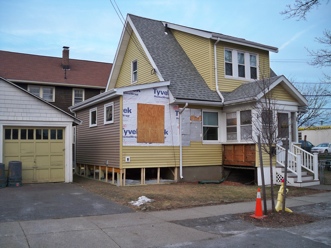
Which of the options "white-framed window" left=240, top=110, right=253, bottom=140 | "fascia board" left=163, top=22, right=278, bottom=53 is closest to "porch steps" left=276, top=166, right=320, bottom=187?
"white-framed window" left=240, top=110, right=253, bottom=140

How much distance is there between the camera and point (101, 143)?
16672 millimetres

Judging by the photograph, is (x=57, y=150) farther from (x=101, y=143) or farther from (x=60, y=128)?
(x=101, y=143)

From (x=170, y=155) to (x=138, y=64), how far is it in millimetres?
6368

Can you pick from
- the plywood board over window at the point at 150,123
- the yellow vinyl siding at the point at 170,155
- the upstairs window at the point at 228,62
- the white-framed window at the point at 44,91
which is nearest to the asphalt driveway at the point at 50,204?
the yellow vinyl siding at the point at 170,155

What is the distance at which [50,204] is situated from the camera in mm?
10367

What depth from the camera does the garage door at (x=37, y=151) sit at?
14.7 meters

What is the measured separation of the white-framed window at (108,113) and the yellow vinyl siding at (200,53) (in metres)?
5.22

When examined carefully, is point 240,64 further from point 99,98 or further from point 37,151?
point 37,151

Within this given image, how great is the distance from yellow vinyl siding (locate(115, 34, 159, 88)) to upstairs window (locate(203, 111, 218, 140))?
313 centimetres

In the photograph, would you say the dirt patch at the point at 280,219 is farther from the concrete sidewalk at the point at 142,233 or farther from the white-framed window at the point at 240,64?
the white-framed window at the point at 240,64

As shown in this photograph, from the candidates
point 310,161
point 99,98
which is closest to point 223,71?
point 310,161

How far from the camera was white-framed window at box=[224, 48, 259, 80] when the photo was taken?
18.1 meters

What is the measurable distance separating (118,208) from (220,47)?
11006 millimetres

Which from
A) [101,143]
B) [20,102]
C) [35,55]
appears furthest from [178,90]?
[35,55]
